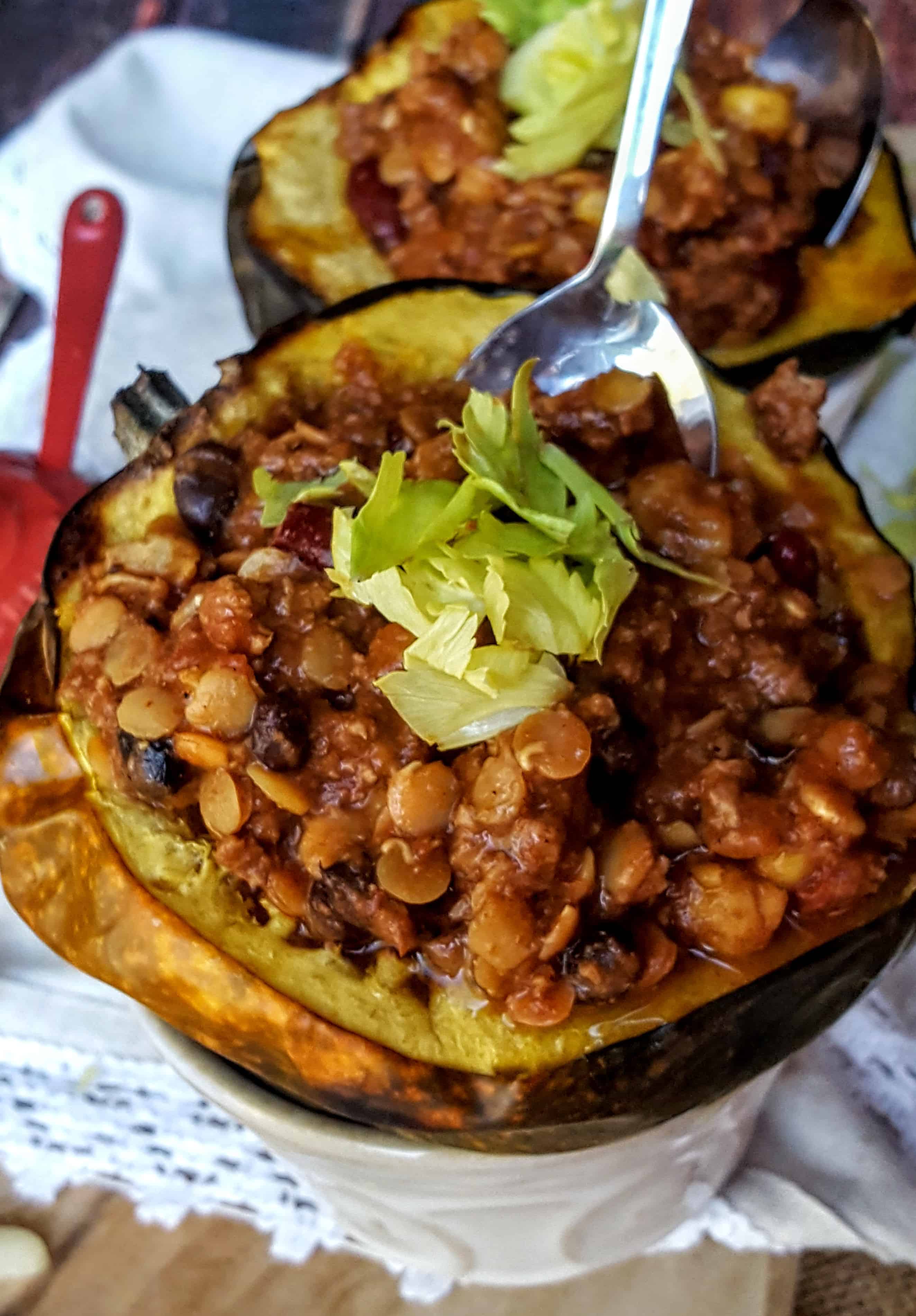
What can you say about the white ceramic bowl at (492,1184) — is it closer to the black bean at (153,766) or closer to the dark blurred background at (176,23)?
the black bean at (153,766)

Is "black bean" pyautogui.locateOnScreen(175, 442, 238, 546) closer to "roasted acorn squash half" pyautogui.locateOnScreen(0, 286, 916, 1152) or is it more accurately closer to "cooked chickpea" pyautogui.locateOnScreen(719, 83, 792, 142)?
"roasted acorn squash half" pyautogui.locateOnScreen(0, 286, 916, 1152)

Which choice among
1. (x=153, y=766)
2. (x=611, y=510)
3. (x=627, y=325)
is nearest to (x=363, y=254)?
(x=627, y=325)

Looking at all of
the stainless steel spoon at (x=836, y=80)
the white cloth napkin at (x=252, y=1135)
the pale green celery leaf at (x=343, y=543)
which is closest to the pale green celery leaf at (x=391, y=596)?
the pale green celery leaf at (x=343, y=543)

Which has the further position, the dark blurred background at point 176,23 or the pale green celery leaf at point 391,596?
the dark blurred background at point 176,23

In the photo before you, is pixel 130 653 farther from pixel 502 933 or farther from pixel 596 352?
pixel 596 352

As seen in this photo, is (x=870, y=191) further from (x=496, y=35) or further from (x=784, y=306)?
(x=496, y=35)
